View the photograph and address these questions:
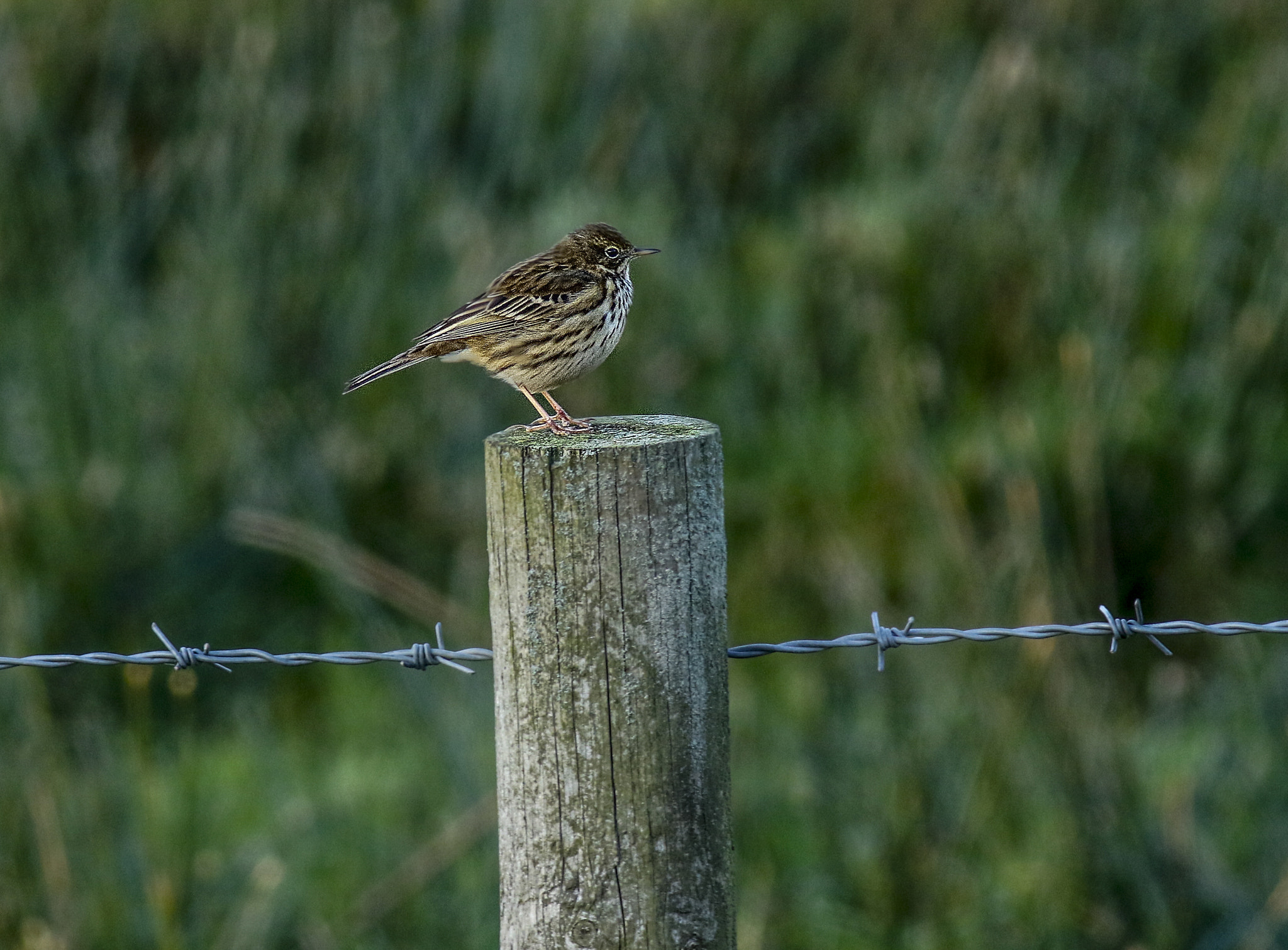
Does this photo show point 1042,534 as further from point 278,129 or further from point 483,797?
point 278,129

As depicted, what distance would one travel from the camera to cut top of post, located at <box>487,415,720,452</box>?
2465mm

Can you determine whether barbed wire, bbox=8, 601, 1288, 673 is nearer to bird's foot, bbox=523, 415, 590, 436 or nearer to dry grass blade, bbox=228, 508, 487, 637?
bird's foot, bbox=523, 415, 590, 436

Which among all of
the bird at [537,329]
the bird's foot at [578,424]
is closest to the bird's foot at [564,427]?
the bird's foot at [578,424]

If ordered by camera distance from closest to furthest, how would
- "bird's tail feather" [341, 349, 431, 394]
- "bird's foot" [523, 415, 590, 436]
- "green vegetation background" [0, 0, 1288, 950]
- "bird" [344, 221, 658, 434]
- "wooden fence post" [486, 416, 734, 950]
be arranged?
"wooden fence post" [486, 416, 734, 950] → "bird's foot" [523, 415, 590, 436] → "bird" [344, 221, 658, 434] → "bird's tail feather" [341, 349, 431, 394] → "green vegetation background" [0, 0, 1288, 950]

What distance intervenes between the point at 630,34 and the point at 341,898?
4925 mm

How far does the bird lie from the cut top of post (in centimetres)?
102

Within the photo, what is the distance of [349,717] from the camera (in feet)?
19.0

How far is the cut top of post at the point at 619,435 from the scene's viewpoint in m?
2.46

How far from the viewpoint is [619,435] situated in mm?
2592

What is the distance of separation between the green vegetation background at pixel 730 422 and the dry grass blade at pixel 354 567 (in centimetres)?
13

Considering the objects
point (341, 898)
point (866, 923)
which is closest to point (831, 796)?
point (866, 923)

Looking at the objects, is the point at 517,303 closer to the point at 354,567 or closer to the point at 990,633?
the point at 354,567

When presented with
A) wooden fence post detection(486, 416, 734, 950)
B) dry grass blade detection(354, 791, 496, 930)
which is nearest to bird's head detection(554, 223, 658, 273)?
dry grass blade detection(354, 791, 496, 930)

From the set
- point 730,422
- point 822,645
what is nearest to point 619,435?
point 822,645
